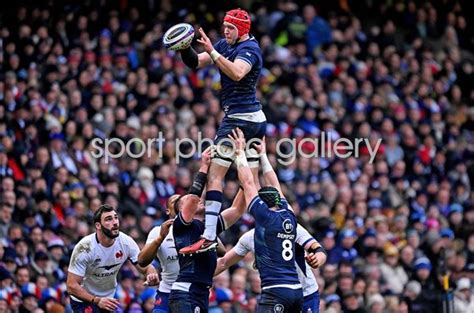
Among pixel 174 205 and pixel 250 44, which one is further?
pixel 174 205

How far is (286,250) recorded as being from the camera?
1484 cm

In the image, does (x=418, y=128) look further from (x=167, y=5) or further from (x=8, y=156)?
(x=8, y=156)

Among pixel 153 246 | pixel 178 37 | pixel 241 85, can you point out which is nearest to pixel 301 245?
pixel 153 246

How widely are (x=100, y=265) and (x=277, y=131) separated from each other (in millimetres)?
8714

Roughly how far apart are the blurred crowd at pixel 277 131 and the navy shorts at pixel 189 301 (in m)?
3.11

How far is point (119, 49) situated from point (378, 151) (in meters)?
5.01

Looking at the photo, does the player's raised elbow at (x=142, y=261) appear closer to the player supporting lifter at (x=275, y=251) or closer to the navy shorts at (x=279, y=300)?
the player supporting lifter at (x=275, y=251)

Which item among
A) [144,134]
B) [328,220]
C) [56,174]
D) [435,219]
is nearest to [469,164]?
[435,219]

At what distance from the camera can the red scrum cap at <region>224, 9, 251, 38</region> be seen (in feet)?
49.4

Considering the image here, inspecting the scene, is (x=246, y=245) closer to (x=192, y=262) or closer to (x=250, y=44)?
(x=192, y=262)

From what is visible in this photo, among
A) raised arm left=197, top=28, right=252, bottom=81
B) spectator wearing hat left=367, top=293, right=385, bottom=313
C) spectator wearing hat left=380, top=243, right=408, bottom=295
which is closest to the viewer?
raised arm left=197, top=28, right=252, bottom=81

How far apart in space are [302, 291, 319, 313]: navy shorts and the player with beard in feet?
5.58

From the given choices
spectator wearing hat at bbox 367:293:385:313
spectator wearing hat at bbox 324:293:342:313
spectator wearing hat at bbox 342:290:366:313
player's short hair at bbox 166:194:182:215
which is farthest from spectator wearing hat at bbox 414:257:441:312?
player's short hair at bbox 166:194:182:215

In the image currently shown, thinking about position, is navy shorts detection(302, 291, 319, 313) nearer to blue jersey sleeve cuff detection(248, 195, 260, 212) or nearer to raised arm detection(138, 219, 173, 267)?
blue jersey sleeve cuff detection(248, 195, 260, 212)
